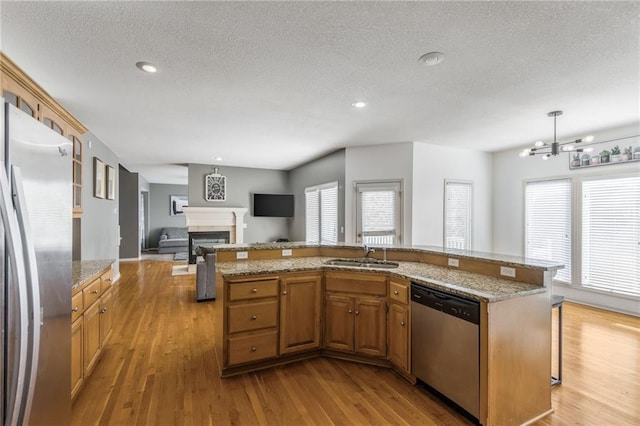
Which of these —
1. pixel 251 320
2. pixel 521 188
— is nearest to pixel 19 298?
pixel 251 320

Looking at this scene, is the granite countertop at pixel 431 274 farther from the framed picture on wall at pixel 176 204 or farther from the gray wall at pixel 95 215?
the framed picture on wall at pixel 176 204

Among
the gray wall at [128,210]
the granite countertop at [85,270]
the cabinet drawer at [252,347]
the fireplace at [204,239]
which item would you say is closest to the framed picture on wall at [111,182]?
the fireplace at [204,239]

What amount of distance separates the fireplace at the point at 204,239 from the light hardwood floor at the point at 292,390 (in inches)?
156

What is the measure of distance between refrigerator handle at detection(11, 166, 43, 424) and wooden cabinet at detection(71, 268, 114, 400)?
1.07m

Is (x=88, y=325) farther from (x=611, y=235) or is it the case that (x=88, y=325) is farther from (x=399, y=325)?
(x=611, y=235)

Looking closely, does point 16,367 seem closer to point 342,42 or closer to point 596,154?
point 342,42

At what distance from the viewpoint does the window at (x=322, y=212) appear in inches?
248

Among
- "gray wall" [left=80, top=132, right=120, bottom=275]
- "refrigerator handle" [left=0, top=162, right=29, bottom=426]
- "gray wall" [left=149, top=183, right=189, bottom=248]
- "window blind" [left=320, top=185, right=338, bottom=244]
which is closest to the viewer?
"refrigerator handle" [left=0, top=162, right=29, bottom=426]

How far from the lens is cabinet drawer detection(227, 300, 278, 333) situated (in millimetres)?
2643

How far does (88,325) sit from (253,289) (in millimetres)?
1313

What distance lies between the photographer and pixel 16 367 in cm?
106

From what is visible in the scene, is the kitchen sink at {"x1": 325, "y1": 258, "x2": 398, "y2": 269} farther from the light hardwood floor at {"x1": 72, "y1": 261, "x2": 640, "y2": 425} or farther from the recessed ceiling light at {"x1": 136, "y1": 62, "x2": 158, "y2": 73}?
the recessed ceiling light at {"x1": 136, "y1": 62, "x2": 158, "y2": 73}

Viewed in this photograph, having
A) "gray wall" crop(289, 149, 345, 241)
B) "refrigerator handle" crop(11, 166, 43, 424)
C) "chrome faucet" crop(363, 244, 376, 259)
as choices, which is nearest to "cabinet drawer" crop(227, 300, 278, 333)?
"chrome faucet" crop(363, 244, 376, 259)

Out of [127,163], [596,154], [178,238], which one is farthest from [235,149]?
[178,238]
